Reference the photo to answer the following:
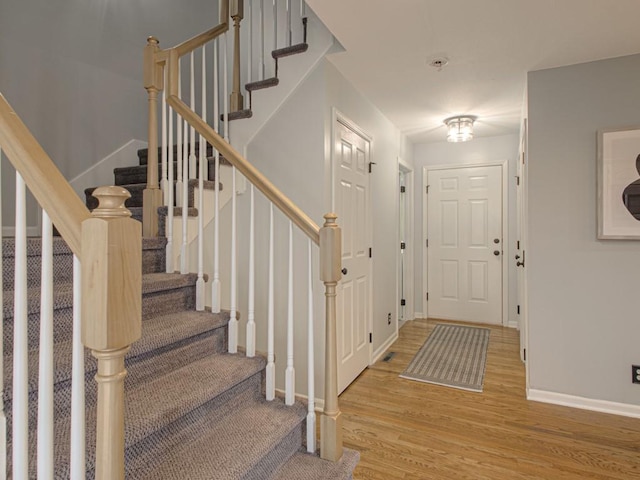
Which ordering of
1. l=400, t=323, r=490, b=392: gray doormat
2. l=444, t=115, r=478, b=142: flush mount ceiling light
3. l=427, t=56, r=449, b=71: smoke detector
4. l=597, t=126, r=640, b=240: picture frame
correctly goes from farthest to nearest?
l=444, t=115, r=478, b=142: flush mount ceiling light
l=400, t=323, r=490, b=392: gray doormat
l=427, t=56, r=449, b=71: smoke detector
l=597, t=126, r=640, b=240: picture frame

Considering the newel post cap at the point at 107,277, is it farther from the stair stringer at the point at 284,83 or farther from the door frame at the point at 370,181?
the stair stringer at the point at 284,83

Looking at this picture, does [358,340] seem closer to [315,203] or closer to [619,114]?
[315,203]

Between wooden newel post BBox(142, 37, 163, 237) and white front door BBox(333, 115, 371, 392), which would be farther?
white front door BBox(333, 115, 371, 392)

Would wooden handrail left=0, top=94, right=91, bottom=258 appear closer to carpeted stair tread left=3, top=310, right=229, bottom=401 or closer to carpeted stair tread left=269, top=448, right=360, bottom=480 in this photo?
carpeted stair tread left=3, top=310, right=229, bottom=401

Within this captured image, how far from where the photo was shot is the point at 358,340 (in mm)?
3086

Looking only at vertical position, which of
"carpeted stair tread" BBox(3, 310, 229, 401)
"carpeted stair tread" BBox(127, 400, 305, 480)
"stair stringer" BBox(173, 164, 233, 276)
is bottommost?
"carpeted stair tread" BBox(127, 400, 305, 480)

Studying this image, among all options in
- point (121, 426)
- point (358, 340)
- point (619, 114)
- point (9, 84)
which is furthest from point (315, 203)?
point (9, 84)

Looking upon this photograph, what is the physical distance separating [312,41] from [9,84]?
2.18m

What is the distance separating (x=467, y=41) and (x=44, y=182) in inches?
93.8

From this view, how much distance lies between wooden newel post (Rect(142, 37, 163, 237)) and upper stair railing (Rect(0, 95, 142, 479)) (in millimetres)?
1466

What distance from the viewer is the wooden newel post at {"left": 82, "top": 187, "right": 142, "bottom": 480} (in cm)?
74

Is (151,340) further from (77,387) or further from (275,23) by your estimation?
(275,23)

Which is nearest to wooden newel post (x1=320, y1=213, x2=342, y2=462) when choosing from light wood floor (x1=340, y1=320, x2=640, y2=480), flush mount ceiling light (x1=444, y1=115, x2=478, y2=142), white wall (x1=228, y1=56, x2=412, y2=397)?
light wood floor (x1=340, y1=320, x2=640, y2=480)

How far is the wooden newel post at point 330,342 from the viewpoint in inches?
62.5
